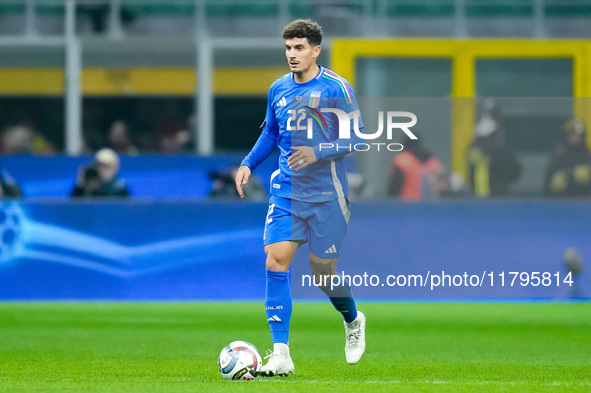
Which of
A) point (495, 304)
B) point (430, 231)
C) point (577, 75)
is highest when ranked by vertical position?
point (577, 75)

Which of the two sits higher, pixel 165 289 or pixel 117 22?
pixel 117 22

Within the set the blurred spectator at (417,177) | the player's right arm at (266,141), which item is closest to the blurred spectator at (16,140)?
the blurred spectator at (417,177)

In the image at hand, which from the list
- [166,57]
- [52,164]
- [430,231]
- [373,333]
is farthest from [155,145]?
[373,333]

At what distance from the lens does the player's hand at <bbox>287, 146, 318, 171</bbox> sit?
7.16 metres

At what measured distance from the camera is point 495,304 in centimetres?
1302

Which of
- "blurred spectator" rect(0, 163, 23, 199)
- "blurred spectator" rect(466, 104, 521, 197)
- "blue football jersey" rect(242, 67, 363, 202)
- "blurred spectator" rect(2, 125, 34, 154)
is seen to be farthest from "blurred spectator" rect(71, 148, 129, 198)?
"blue football jersey" rect(242, 67, 363, 202)

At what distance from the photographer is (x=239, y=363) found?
6961mm

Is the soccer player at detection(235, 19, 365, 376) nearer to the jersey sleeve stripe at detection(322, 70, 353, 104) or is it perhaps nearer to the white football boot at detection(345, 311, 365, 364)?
the jersey sleeve stripe at detection(322, 70, 353, 104)

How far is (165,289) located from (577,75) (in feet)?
22.8

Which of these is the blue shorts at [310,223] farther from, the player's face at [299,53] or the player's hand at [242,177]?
the player's face at [299,53]

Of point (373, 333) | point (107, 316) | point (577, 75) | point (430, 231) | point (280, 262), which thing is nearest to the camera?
point (280, 262)

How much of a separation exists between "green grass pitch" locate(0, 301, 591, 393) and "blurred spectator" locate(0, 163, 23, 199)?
4.94ft

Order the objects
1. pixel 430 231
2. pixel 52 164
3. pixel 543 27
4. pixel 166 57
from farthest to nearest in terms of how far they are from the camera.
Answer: pixel 166 57 < pixel 543 27 < pixel 52 164 < pixel 430 231

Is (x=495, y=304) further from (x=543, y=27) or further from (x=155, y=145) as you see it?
(x=155, y=145)
